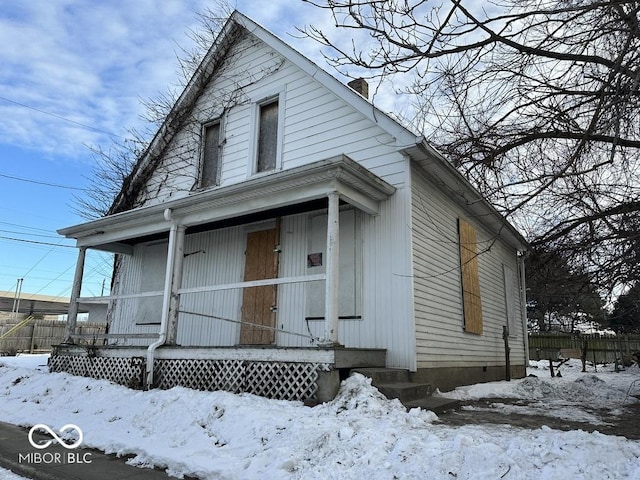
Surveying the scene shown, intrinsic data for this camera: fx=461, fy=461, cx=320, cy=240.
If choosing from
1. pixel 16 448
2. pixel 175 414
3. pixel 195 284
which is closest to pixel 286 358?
pixel 175 414

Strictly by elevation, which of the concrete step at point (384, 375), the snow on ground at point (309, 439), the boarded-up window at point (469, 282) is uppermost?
the boarded-up window at point (469, 282)

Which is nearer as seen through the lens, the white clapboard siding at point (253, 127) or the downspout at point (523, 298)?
the white clapboard siding at point (253, 127)

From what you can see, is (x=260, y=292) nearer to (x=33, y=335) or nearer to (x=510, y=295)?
(x=510, y=295)

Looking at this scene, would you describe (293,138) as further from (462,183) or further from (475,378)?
(475,378)

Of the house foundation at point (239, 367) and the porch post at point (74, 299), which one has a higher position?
the porch post at point (74, 299)

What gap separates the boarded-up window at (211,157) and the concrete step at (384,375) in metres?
5.99

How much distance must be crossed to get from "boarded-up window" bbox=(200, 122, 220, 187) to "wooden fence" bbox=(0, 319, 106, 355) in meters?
11.9

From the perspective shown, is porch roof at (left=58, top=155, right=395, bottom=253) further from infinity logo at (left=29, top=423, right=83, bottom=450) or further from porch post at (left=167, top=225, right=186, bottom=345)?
infinity logo at (left=29, top=423, right=83, bottom=450)

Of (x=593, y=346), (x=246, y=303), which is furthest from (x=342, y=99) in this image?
(x=593, y=346)

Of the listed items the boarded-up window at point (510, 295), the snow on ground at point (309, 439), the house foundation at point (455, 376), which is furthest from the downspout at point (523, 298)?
the snow on ground at point (309, 439)

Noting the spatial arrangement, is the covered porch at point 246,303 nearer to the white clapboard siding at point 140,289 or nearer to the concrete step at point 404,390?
the white clapboard siding at point 140,289

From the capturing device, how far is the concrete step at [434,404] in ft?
19.2

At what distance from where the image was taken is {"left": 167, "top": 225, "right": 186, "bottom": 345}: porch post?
7.63 meters

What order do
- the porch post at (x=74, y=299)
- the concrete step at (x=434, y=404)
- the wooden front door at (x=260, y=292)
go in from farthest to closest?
the porch post at (x=74, y=299) < the wooden front door at (x=260, y=292) < the concrete step at (x=434, y=404)
